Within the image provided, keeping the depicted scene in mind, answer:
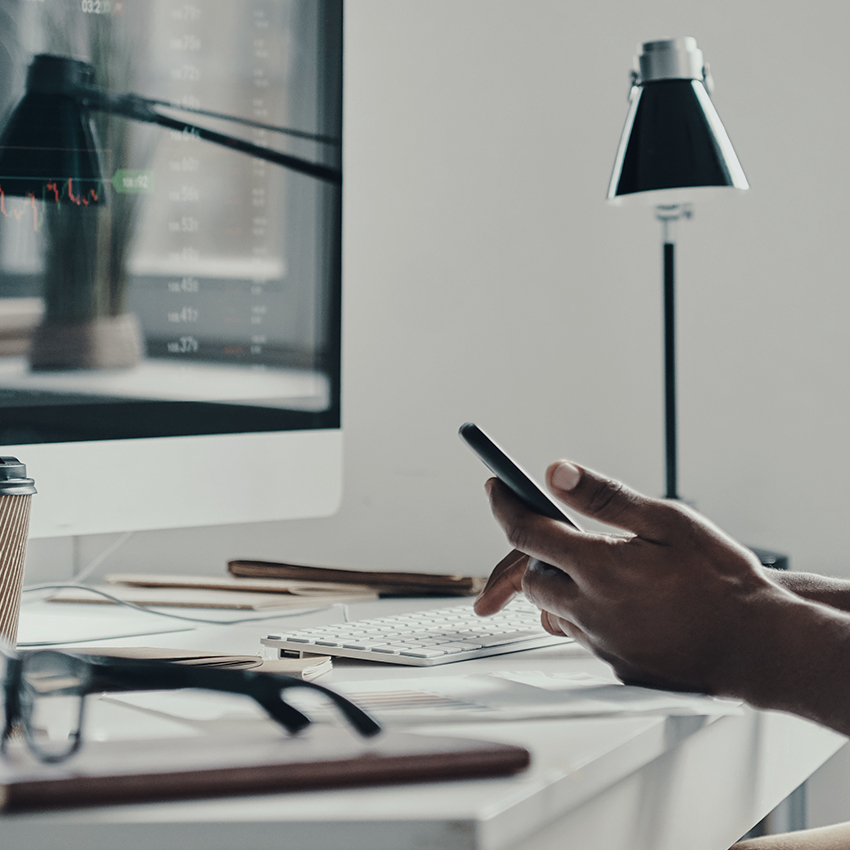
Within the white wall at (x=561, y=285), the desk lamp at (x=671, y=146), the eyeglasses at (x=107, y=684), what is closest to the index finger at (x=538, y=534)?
the eyeglasses at (x=107, y=684)

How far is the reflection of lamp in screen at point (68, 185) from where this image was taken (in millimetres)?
787

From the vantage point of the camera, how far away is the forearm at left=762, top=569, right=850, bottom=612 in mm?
700

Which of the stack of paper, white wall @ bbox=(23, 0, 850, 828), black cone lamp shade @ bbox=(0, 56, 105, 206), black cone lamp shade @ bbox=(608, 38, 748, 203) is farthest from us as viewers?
white wall @ bbox=(23, 0, 850, 828)

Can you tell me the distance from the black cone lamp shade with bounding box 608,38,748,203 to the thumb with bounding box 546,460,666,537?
56 centimetres

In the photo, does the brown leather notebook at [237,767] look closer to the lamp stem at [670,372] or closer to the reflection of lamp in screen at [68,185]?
the reflection of lamp in screen at [68,185]

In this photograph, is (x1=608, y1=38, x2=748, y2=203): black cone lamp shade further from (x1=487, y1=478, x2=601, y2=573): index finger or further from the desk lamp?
(x1=487, y1=478, x2=601, y2=573): index finger

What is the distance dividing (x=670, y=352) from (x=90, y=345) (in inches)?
24.6

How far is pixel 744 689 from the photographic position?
21.6 inches

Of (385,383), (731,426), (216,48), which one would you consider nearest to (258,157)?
(216,48)

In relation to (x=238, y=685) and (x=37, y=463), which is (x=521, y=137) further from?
(x=238, y=685)

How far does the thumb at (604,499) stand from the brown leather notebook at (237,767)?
0.68 feet

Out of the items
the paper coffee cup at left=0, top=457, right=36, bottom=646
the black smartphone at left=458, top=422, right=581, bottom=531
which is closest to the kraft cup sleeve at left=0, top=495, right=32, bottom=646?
the paper coffee cup at left=0, top=457, right=36, bottom=646

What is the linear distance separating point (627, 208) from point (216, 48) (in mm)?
577

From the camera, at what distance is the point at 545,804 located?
39cm
